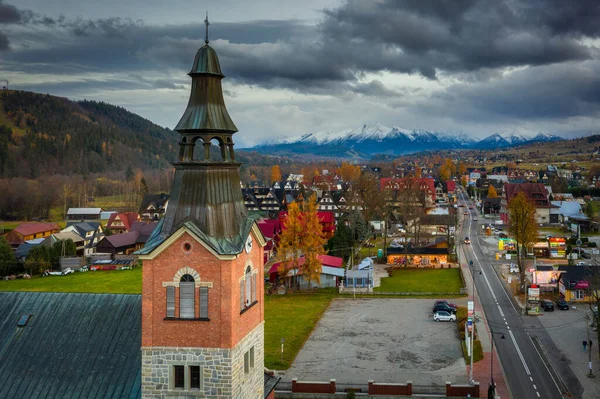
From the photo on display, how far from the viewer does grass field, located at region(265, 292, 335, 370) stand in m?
38.0

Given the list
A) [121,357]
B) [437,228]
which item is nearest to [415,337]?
[121,357]

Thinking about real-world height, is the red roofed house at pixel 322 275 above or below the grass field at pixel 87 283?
above

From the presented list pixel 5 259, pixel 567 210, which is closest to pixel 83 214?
pixel 5 259

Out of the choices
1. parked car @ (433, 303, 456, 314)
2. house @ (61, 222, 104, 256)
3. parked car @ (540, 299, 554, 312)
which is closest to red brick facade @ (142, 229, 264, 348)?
parked car @ (433, 303, 456, 314)

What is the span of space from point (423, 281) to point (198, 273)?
162 feet

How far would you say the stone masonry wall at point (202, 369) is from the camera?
55.5ft

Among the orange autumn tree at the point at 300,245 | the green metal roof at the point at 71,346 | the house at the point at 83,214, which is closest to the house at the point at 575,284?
the orange autumn tree at the point at 300,245

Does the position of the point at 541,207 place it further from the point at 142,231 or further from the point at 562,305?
the point at 142,231

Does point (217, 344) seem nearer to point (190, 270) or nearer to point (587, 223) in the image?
point (190, 270)

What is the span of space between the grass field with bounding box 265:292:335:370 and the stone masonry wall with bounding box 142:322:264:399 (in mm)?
19085

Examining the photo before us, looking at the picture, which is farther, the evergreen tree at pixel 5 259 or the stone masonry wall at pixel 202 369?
the evergreen tree at pixel 5 259

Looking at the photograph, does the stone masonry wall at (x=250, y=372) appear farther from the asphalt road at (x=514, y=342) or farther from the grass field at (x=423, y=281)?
the grass field at (x=423, y=281)

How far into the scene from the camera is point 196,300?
681 inches

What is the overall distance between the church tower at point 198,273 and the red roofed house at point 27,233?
80.8 m
